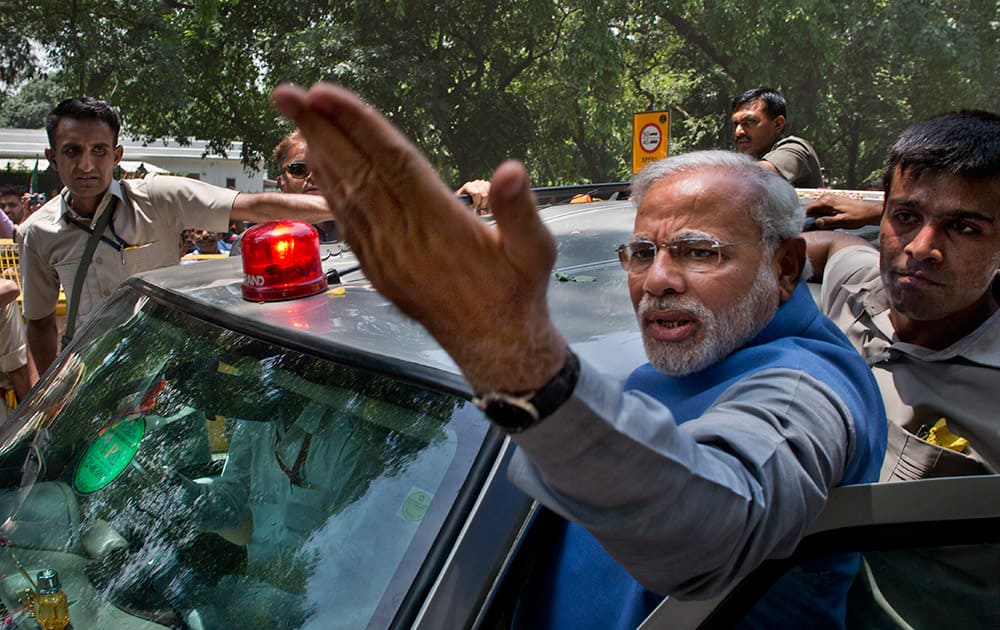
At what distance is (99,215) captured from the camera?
315cm

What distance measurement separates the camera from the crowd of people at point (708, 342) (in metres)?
0.79

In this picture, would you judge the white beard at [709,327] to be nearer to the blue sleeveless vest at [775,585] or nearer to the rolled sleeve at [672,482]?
the blue sleeveless vest at [775,585]

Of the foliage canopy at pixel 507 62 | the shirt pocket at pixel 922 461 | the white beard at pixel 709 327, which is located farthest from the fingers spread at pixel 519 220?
the foliage canopy at pixel 507 62

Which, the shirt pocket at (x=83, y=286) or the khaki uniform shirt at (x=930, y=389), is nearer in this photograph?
the khaki uniform shirt at (x=930, y=389)

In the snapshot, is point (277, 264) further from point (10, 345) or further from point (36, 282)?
point (10, 345)

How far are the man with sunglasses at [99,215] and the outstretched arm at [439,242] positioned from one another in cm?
242

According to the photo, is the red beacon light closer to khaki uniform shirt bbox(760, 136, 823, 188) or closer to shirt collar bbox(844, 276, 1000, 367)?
shirt collar bbox(844, 276, 1000, 367)

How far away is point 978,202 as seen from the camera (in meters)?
1.84

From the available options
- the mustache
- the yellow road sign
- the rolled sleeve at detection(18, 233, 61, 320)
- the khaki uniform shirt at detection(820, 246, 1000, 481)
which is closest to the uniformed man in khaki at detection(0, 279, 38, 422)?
the rolled sleeve at detection(18, 233, 61, 320)

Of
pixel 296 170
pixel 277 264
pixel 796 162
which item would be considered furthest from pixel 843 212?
pixel 296 170

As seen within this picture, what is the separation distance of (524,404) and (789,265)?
0.95 metres

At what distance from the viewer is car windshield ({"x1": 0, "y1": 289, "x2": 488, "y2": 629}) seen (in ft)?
4.25

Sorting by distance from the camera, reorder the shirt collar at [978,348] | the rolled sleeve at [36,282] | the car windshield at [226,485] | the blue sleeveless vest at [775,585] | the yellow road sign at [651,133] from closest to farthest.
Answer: the blue sleeveless vest at [775,585], the car windshield at [226,485], the shirt collar at [978,348], the rolled sleeve at [36,282], the yellow road sign at [651,133]

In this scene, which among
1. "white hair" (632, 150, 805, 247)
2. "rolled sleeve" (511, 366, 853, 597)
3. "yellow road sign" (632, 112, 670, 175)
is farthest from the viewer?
"yellow road sign" (632, 112, 670, 175)
